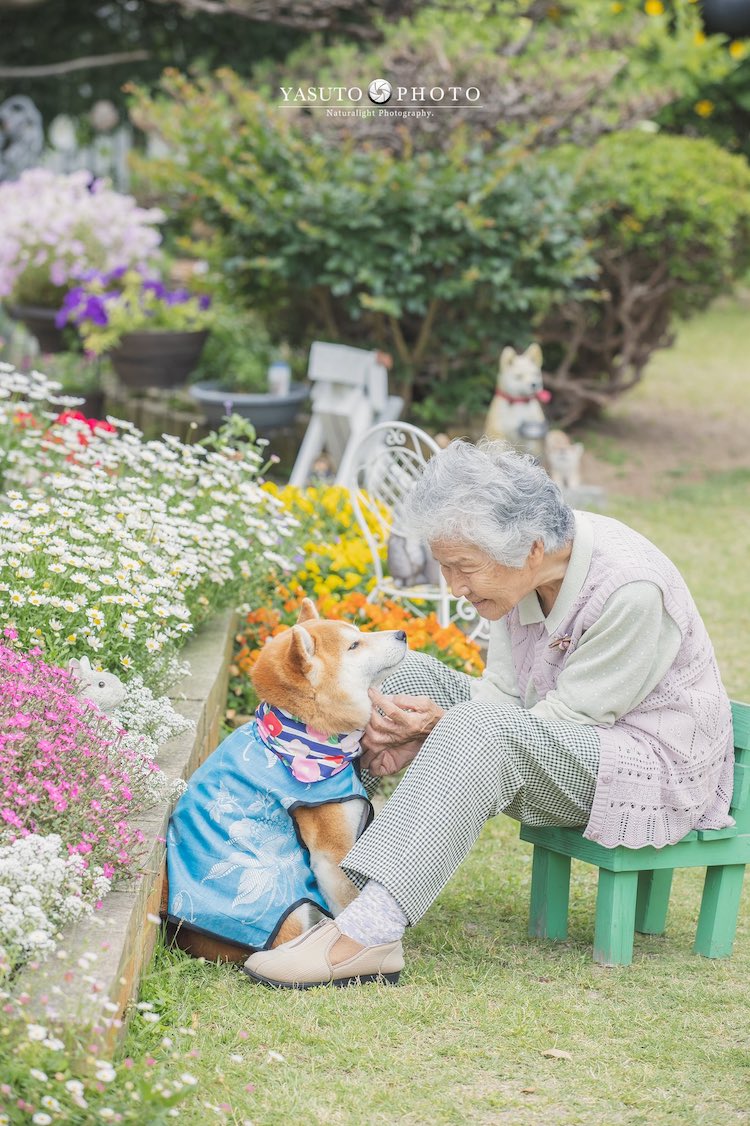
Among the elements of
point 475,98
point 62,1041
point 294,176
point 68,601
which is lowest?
point 62,1041

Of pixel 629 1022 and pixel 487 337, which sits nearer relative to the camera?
pixel 629 1022

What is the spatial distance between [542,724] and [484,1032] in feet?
2.17

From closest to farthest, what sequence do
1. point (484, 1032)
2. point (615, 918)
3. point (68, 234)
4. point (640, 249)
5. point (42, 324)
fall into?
point (484, 1032) < point (615, 918) < point (68, 234) < point (42, 324) < point (640, 249)

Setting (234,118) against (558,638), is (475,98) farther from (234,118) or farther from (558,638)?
(558,638)

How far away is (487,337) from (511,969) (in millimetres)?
5563

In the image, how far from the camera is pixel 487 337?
815 centimetres

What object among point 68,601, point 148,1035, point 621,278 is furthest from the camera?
point 621,278

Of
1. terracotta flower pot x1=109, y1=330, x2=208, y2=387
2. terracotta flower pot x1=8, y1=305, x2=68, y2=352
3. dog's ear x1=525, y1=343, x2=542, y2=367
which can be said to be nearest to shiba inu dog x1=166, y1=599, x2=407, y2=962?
dog's ear x1=525, y1=343, x2=542, y2=367

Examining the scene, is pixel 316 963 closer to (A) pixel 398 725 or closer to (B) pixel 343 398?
(A) pixel 398 725

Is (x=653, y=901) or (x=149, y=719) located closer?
(x=149, y=719)

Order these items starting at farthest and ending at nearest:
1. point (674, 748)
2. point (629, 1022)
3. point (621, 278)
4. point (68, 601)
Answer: point (621, 278) → point (68, 601) → point (674, 748) → point (629, 1022)

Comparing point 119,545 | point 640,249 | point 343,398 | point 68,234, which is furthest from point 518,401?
point 119,545

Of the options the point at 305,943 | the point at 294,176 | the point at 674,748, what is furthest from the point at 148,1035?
the point at 294,176

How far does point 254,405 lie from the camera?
733cm
